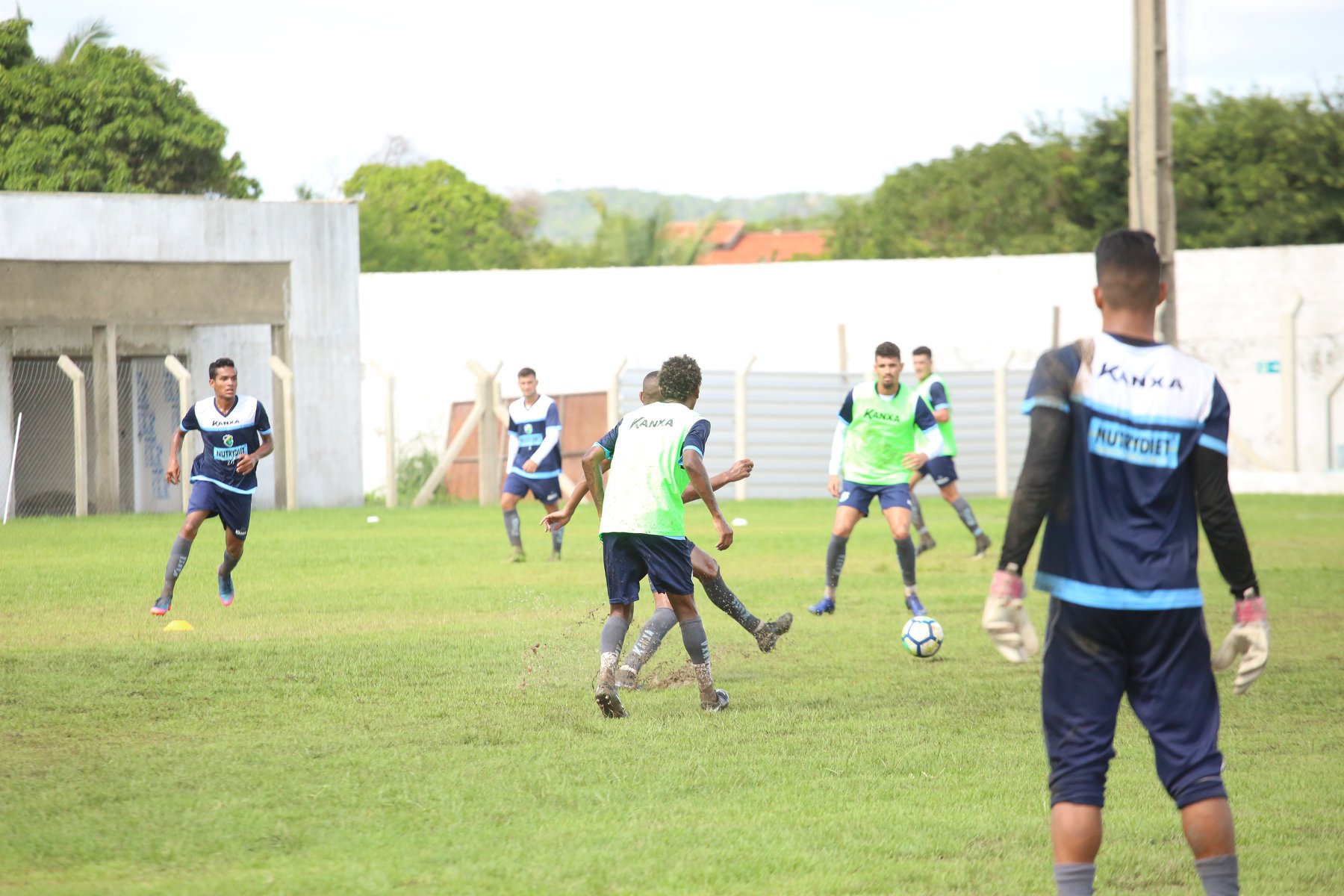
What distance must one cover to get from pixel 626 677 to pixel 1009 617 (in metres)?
4.11

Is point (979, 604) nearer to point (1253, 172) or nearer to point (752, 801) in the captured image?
point (752, 801)

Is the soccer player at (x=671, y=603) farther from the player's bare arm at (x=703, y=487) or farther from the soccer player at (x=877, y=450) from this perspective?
the soccer player at (x=877, y=450)

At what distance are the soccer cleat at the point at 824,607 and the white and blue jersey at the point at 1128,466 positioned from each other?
24.5 ft

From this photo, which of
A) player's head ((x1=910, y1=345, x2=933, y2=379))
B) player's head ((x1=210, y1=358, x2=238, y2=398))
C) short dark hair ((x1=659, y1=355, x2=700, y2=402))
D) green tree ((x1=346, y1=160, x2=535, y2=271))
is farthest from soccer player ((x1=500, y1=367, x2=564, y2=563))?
green tree ((x1=346, y1=160, x2=535, y2=271))

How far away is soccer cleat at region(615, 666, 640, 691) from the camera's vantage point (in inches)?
319

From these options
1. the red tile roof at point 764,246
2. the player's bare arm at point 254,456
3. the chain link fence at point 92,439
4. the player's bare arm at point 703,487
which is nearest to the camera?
the player's bare arm at point 703,487

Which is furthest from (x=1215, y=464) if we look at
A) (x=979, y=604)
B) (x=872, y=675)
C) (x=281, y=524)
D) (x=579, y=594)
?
(x=281, y=524)

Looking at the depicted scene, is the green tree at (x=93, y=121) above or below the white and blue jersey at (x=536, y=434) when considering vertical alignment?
above

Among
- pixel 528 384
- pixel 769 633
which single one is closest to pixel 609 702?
pixel 769 633

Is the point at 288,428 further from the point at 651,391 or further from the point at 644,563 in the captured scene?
the point at 644,563

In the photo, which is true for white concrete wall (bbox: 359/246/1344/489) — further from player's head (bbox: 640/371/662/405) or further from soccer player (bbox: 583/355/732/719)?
soccer player (bbox: 583/355/732/719)

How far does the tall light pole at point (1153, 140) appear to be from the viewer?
13.8 meters

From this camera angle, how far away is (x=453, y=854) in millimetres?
5203

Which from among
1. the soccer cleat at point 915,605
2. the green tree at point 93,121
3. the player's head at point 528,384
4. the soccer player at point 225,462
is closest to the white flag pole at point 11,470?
the player's head at point 528,384
